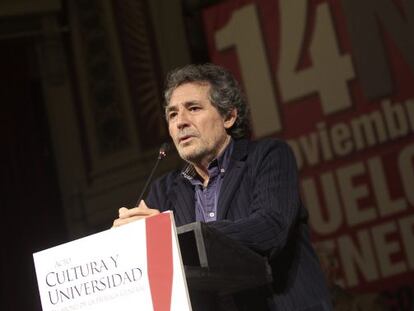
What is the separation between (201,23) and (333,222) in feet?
4.64

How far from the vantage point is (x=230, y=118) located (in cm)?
201

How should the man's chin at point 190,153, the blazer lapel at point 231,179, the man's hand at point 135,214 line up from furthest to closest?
1. the man's chin at point 190,153
2. the blazer lapel at point 231,179
3. the man's hand at point 135,214

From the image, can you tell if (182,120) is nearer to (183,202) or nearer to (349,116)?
(183,202)

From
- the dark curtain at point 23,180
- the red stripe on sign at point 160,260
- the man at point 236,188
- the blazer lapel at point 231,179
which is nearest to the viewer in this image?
the red stripe on sign at point 160,260

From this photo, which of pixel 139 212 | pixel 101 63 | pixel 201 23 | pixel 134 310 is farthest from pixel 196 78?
pixel 101 63

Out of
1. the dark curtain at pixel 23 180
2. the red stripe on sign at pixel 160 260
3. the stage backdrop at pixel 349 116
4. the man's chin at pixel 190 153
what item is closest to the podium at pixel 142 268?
the red stripe on sign at pixel 160 260

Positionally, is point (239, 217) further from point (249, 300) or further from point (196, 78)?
point (196, 78)

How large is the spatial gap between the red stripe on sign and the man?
0.53ft

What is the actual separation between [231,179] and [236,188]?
0.03 metres

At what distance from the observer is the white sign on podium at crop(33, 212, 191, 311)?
4.47 ft

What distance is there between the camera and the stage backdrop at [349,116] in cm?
361

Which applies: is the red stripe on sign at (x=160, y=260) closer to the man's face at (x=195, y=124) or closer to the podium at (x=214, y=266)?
the podium at (x=214, y=266)

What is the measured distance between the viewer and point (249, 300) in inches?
66.9

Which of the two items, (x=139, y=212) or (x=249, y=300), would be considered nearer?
(x=139, y=212)
